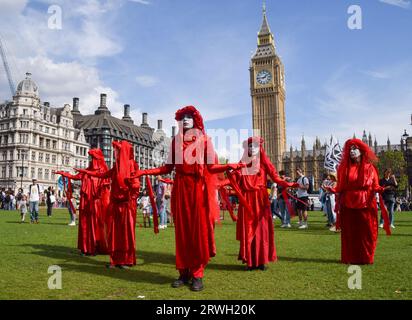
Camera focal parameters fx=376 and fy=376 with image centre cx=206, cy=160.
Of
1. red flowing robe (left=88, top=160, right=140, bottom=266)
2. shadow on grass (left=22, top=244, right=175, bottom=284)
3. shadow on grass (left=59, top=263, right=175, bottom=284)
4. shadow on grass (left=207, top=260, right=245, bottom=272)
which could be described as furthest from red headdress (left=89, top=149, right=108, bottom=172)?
shadow on grass (left=207, top=260, right=245, bottom=272)

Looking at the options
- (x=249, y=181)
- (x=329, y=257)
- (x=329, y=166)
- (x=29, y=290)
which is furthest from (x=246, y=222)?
(x=329, y=166)

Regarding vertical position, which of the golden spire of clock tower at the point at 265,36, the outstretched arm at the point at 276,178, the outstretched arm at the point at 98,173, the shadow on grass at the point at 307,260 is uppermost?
the golden spire of clock tower at the point at 265,36

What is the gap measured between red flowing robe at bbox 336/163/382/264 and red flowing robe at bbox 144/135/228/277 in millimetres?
2995

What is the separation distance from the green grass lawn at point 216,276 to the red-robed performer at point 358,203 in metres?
0.37

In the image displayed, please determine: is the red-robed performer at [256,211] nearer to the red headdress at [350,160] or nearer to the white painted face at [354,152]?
the red headdress at [350,160]

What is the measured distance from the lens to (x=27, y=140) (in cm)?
6662

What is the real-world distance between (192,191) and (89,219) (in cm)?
399

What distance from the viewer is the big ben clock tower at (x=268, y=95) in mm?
108875

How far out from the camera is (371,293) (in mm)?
4824

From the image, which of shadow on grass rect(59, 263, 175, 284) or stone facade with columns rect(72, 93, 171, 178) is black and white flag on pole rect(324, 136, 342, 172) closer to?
shadow on grass rect(59, 263, 175, 284)

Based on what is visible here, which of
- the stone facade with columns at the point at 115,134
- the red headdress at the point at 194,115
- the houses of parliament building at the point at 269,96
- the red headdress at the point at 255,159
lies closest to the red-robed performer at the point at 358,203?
the red headdress at the point at 255,159

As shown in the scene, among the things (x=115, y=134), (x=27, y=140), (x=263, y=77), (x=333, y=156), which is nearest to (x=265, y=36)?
(x=263, y=77)

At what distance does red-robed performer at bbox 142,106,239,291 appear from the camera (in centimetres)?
558
